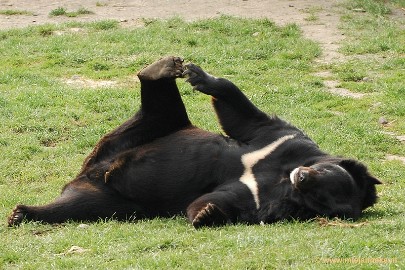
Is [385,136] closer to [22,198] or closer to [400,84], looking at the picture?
[400,84]

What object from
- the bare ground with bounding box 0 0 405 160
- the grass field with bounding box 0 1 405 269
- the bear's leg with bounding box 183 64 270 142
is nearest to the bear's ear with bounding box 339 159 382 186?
the grass field with bounding box 0 1 405 269

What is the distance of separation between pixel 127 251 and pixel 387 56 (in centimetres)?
884

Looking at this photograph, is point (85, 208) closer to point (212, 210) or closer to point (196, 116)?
point (212, 210)

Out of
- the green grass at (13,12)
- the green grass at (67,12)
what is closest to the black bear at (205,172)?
the green grass at (67,12)

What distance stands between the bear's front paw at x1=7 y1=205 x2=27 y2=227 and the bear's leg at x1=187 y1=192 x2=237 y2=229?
1.30 metres

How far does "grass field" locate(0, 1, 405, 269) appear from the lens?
237 inches

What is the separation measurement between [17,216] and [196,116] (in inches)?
178

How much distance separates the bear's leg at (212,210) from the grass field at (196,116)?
134mm

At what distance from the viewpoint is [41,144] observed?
10.6 m

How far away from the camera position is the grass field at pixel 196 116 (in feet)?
19.7

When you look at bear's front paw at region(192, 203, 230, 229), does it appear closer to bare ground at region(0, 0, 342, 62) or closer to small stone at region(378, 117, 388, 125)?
small stone at region(378, 117, 388, 125)

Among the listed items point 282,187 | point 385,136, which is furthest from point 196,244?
point 385,136

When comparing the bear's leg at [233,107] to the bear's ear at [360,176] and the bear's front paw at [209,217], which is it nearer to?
the bear's ear at [360,176]

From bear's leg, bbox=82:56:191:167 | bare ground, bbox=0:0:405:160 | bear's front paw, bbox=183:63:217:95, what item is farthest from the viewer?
bare ground, bbox=0:0:405:160
